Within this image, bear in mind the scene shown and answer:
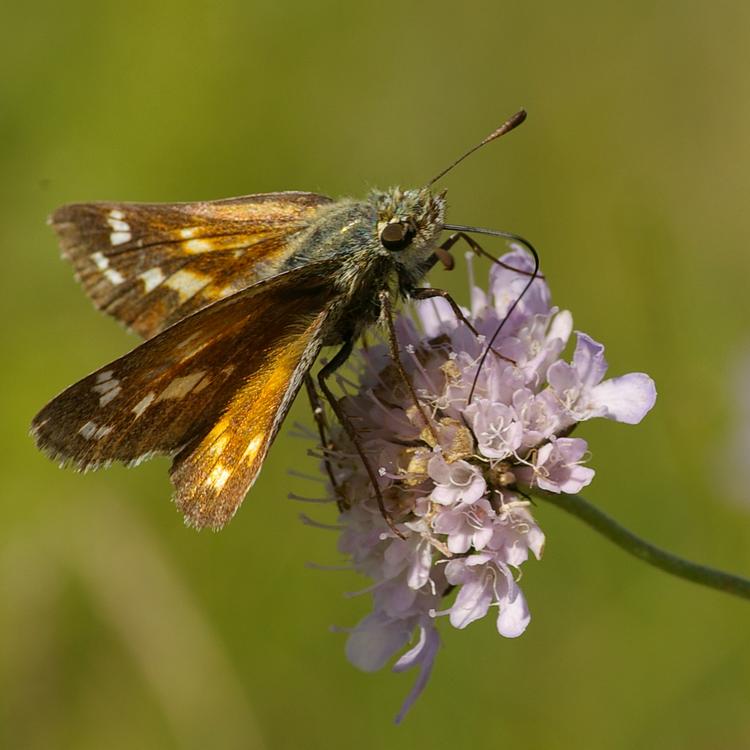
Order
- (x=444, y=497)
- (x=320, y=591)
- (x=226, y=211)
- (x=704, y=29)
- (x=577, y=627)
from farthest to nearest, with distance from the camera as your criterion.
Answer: (x=704, y=29) < (x=320, y=591) < (x=577, y=627) < (x=226, y=211) < (x=444, y=497)

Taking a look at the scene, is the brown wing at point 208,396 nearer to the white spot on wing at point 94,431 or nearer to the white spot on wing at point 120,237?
the white spot on wing at point 94,431

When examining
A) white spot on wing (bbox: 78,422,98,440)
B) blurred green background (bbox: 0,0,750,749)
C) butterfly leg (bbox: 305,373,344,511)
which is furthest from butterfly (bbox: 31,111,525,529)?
blurred green background (bbox: 0,0,750,749)

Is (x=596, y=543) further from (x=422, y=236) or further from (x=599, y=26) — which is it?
(x=599, y=26)

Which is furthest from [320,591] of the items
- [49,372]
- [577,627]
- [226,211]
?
[226,211]

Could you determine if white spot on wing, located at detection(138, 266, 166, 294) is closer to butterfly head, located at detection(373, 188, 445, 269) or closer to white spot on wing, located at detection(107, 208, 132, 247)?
white spot on wing, located at detection(107, 208, 132, 247)

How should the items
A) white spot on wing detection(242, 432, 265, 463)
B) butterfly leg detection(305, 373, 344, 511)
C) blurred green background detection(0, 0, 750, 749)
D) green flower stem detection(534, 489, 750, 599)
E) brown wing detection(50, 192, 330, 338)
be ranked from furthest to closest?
1. blurred green background detection(0, 0, 750, 749)
2. brown wing detection(50, 192, 330, 338)
3. butterfly leg detection(305, 373, 344, 511)
4. white spot on wing detection(242, 432, 265, 463)
5. green flower stem detection(534, 489, 750, 599)

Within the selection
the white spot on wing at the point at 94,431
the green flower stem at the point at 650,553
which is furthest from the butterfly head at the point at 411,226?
the white spot on wing at the point at 94,431
